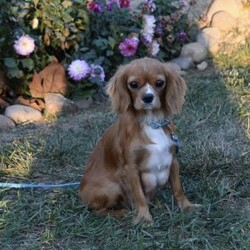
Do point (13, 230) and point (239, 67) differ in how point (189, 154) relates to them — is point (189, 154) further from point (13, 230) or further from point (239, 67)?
point (239, 67)

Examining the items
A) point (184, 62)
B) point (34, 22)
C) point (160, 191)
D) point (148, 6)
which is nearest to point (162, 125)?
point (160, 191)

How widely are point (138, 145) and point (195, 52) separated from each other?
3788 millimetres

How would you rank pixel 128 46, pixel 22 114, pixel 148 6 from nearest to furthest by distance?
pixel 22 114 → pixel 128 46 → pixel 148 6

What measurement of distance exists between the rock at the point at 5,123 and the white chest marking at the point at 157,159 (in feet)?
7.54

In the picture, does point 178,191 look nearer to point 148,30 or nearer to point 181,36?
point 148,30

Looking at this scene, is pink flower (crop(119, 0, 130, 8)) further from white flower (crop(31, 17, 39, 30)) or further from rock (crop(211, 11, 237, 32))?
rock (crop(211, 11, 237, 32))

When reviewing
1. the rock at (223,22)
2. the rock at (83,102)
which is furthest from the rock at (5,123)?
the rock at (223,22)

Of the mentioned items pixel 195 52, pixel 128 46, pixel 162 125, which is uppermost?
pixel 162 125

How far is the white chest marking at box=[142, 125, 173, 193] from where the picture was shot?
348 centimetres

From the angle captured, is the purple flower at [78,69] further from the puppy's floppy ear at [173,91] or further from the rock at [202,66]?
the puppy's floppy ear at [173,91]

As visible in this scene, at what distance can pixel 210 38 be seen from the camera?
293 inches

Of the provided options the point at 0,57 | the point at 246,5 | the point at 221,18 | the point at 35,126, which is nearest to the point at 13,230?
the point at 35,126

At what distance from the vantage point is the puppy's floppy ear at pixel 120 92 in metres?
3.43

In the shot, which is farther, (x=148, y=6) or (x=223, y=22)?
(x=223, y=22)
